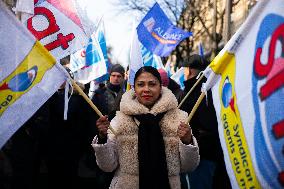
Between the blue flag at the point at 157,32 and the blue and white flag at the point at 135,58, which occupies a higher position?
the blue and white flag at the point at 135,58

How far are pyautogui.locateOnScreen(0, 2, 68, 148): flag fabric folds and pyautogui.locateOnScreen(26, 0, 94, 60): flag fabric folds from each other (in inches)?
57.0

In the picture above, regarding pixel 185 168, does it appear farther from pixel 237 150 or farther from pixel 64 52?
pixel 64 52

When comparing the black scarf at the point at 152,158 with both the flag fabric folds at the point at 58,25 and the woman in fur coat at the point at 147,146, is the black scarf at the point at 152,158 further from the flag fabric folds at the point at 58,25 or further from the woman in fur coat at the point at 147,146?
the flag fabric folds at the point at 58,25

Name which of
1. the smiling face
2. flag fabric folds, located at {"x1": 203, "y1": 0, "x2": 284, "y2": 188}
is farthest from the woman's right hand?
flag fabric folds, located at {"x1": 203, "y1": 0, "x2": 284, "y2": 188}

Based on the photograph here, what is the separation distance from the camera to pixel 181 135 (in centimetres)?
280

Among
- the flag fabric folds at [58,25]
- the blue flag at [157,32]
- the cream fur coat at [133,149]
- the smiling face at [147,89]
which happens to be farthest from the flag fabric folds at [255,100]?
the blue flag at [157,32]

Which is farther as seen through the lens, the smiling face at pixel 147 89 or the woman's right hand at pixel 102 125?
the smiling face at pixel 147 89

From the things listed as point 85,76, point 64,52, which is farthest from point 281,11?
point 85,76

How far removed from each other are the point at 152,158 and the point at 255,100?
933 millimetres

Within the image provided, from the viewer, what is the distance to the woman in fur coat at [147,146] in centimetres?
284

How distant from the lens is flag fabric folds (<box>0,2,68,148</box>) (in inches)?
102

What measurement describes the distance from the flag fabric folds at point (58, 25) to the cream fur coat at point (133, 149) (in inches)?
61.2

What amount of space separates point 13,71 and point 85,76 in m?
4.21

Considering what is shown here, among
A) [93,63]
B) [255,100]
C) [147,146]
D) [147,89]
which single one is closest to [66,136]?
[93,63]
